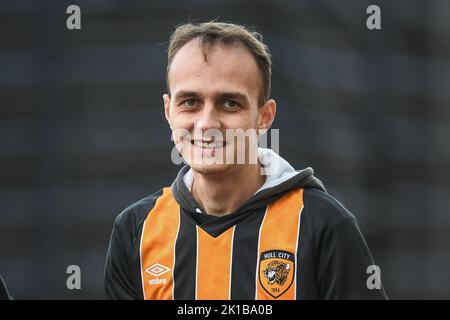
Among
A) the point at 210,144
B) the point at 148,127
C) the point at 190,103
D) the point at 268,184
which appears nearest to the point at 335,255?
the point at 268,184

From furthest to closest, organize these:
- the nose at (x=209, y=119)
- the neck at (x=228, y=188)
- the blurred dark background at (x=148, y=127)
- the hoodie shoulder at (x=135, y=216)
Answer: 1. the blurred dark background at (x=148, y=127)
2. the hoodie shoulder at (x=135, y=216)
3. the neck at (x=228, y=188)
4. the nose at (x=209, y=119)

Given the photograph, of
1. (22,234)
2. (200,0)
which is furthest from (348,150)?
(22,234)

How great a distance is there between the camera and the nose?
1.54 metres

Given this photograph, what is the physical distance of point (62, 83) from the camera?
2.77 meters

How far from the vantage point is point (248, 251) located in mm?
1649

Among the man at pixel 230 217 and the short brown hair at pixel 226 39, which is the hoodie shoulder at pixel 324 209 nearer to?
the man at pixel 230 217

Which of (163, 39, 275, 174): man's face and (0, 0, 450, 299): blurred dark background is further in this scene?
(0, 0, 450, 299): blurred dark background

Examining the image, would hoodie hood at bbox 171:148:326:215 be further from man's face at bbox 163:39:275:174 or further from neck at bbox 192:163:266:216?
man's face at bbox 163:39:275:174

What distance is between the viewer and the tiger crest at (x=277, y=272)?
5.25ft

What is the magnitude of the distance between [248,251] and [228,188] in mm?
165

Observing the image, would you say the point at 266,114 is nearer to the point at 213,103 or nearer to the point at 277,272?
the point at 213,103

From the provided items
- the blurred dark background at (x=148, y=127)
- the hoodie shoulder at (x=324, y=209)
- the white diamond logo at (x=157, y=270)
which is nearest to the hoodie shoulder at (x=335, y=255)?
the hoodie shoulder at (x=324, y=209)

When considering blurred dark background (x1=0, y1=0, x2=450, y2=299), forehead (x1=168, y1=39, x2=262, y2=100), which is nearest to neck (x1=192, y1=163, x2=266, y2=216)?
forehead (x1=168, y1=39, x2=262, y2=100)

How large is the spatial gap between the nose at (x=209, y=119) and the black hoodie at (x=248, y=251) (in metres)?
0.25
